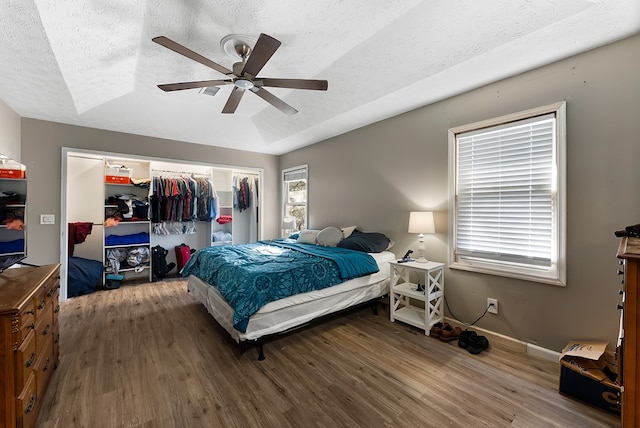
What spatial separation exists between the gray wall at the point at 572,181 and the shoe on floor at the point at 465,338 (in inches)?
8.9

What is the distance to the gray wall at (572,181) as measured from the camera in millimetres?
1921

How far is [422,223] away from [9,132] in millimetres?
4841

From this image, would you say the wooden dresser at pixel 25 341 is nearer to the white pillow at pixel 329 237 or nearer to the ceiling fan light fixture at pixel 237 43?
the ceiling fan light fixture at pixel 237 43

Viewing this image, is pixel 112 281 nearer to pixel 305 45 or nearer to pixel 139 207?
pixel 139 207

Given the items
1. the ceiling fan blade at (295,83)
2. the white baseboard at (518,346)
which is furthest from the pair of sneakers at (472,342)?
the ceiling fan blade at (295,83)

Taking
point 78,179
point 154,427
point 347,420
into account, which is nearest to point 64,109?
point 78,179

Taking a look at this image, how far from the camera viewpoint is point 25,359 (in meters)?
1.40

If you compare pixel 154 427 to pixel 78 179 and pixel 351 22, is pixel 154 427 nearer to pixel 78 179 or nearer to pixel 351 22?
pixel 351 22

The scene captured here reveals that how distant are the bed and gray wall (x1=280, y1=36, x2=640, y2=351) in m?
0.75

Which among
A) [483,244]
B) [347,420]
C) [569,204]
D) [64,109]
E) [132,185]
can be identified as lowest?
Answer: [347,420]

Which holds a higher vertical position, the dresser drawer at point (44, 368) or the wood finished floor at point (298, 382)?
the dresser drawer at point (44, 368)

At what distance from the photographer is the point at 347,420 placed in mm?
1590

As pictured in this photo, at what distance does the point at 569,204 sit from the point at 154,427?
330cm

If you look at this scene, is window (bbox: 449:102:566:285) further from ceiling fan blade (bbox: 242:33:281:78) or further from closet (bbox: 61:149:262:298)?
closet (bbox: 61:149:262:298)
